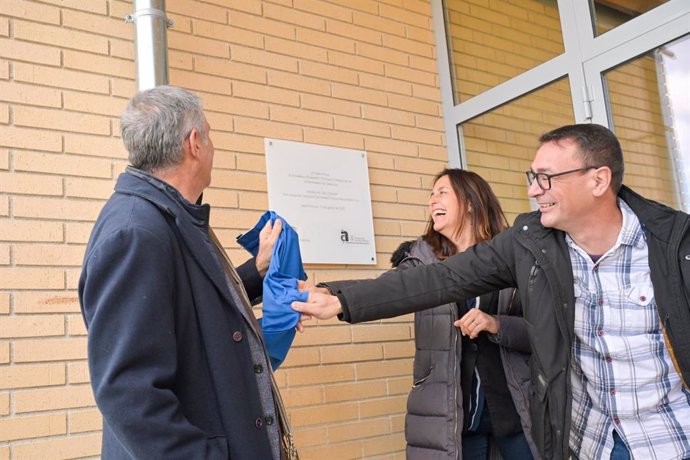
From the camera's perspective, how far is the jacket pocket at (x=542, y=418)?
2.44 metres

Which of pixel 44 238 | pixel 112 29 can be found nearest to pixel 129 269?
pixel 44 238

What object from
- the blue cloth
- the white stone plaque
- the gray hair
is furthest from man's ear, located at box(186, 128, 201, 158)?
the white stone plaque

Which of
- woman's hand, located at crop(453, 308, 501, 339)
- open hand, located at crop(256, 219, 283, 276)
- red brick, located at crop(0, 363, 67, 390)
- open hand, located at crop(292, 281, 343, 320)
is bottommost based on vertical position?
red brick, located at crop(0, 363, 67, 390)

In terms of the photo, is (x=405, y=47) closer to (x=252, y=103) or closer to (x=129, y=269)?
(x=252, y=103)

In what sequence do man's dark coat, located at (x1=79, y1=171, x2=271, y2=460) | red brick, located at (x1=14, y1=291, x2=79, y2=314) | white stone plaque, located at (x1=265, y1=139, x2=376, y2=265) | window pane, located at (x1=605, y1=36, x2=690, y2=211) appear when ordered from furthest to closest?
white stone plaque, located at (x1=265, y1=139, x2=376, y2=265), window pane, located at (x1=605, y1=36, x2=690, y2=211), red brick, located at (x1=14, y1=291, x2=79, y2=314), man's dark coat, located at (x1=79, y1=171, x2=271, y2=460)

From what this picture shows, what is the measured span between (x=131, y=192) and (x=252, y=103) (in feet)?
5.95

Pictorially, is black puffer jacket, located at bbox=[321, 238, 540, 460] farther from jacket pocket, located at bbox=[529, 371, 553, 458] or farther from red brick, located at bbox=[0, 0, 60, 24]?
red brick, located at bbox=[0, 0, 60, 24]

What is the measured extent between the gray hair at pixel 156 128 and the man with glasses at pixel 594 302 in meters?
0.74

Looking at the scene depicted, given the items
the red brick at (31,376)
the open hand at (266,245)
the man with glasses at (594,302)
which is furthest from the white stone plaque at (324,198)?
the red brick at (31,376)

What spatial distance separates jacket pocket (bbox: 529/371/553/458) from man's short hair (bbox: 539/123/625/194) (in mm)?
707

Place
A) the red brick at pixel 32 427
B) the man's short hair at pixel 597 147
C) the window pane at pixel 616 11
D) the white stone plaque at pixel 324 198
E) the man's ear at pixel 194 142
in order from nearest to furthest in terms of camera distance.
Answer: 1. the man's ear at pixel 194 142
2. the man's short hair at pixel 597 147
3. the red brick at pixel 32 427
4. the window pane at pixel 616 11
5. the white stone plaque at pixel 324 198

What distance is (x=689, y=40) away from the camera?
11.0 feet

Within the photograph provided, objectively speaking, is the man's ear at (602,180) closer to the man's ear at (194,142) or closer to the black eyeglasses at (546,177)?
the black eyeglasses at (546,177)

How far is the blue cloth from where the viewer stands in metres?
2.55
